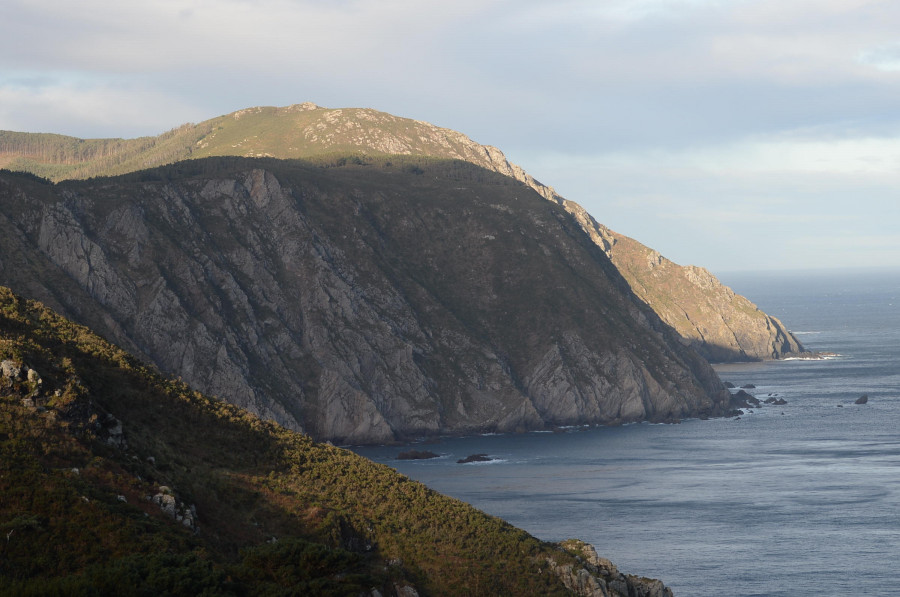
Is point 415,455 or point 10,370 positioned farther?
point 415,455

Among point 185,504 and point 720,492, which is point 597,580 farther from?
point 720,492

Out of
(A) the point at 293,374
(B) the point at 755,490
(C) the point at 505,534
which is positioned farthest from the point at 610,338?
(C) the point at 505,534

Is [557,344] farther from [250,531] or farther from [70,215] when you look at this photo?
[250,531]

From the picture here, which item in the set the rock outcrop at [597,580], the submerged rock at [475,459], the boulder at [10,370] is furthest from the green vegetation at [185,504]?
the submerged rock at [475,459]

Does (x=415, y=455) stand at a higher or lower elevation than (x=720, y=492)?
lower

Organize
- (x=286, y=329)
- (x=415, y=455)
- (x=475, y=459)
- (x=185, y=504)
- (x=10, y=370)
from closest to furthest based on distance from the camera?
(x=185, y=504) < (x=10, y=370) < (x=475, y=459) < (x=415, y=455) < (x=286, y=329)

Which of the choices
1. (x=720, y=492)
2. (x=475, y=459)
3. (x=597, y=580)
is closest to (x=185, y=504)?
(x=597, y=580)

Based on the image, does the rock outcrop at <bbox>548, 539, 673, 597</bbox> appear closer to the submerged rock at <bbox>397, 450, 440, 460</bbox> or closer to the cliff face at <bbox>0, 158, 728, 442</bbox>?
the submerged rock at <bbox>397, 450, 440, 460</bbox>
